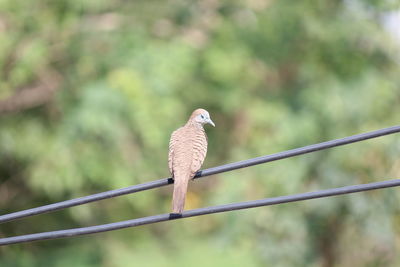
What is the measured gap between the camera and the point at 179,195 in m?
5.29

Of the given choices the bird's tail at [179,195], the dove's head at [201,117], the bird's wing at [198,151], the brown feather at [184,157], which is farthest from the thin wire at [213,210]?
the dove's head at [201,117]

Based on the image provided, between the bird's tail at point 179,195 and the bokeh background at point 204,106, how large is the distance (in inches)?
224

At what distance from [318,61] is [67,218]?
5588 millimetres

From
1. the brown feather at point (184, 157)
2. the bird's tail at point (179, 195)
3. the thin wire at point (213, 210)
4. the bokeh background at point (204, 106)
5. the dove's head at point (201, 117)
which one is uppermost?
the bokeh background at point (204, 106)

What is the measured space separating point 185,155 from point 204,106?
437 inches

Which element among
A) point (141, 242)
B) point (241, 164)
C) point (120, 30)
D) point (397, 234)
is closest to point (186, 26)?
point (120, 30)

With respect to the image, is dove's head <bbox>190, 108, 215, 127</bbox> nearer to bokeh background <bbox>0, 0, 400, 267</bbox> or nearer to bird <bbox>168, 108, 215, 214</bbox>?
bird <bbox>168, 108, 215, 214</bbox>

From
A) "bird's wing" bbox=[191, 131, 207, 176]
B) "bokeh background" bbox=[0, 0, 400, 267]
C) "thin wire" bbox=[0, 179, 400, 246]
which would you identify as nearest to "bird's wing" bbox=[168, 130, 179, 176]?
"bird's wing" bbox=[191, 131, 207, 176]

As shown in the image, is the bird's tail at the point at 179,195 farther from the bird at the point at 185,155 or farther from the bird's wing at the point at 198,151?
the bird's wing at the point at 198,151

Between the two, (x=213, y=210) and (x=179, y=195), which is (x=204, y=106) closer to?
(x=179, y=195)

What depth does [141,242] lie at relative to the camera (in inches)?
673

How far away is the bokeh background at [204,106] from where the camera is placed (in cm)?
1145

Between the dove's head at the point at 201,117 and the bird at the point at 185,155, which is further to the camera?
the dove's head at the point at 201,117

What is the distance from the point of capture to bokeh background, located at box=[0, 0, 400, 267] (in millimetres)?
11453
